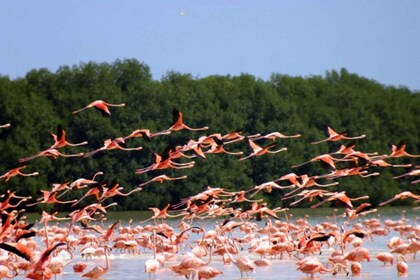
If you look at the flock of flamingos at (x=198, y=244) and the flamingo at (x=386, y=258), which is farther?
the flamingo at (x=386, y=258)

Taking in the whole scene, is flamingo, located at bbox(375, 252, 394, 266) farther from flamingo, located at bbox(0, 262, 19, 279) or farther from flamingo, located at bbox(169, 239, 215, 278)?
flamingo, located at bbox(0, 262, 19, 279)

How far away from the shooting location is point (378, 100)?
71750 millimetres

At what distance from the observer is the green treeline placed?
181 ft

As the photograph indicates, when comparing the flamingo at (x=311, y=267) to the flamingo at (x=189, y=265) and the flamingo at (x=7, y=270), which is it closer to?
the flamingo at (x=189, y=265)

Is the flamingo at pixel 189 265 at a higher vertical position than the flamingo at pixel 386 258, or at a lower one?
higher

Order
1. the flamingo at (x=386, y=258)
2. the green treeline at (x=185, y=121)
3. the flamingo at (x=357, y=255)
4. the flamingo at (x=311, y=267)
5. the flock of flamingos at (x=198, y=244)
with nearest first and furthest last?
1. the flamingo at (x=311, y=267)
2. the flock of flamingos at (x=198, y=244)
3. the flamingo at (x=357, y=255)
4. the flamingo at (x=386, y=258)
5. the green treeline at (x=185, y=121)

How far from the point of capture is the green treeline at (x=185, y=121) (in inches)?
2178

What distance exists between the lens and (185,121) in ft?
197

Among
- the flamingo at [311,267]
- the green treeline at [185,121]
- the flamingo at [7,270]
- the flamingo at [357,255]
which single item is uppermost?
the green treeline at [185,121]

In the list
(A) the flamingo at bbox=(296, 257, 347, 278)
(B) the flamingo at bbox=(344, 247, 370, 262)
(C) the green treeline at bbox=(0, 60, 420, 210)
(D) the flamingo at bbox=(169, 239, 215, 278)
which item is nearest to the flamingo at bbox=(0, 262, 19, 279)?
(D) the flamingo at bbox=(169, 239, 215, 278)

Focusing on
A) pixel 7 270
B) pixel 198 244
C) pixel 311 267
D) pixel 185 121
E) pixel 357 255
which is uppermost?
pixel 185 121

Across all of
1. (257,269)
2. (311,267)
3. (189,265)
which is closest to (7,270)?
(189,265)

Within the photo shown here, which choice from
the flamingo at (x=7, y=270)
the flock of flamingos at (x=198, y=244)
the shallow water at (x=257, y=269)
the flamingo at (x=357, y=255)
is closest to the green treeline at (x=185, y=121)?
the flock of flamingos at (x=198, y=244)

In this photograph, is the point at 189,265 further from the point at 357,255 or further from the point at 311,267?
the point at 357,255
